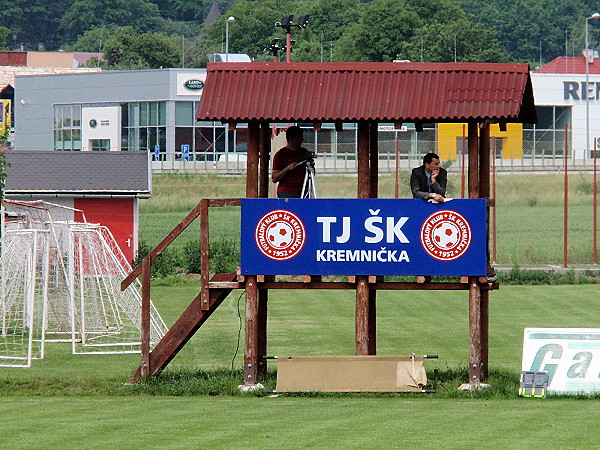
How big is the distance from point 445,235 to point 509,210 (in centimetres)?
3326

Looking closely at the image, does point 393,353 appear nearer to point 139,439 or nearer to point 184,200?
point 139,439

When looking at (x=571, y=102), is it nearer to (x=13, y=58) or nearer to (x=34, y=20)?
(x=13, y=58)

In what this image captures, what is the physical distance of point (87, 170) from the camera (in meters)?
36.5

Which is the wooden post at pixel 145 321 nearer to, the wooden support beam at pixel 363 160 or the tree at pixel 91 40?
the wooden support beam at pixel 363 160

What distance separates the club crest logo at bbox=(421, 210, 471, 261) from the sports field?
1734 mm

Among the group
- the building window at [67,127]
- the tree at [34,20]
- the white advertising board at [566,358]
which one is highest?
the tree at [34,20]

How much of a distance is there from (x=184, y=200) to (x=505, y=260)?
15994 mm

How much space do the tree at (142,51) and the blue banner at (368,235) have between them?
102939 mm

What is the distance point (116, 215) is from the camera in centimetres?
3603

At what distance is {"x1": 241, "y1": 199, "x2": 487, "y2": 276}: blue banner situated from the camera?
51.4ft

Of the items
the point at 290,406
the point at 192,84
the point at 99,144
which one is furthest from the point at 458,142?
the point at 99,144

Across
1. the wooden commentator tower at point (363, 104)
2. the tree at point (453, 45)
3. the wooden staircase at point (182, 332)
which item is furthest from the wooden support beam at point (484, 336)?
the tree at point (453, 45)

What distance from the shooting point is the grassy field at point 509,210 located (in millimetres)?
38562

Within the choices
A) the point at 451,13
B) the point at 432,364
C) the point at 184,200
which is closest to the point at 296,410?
the point at 432,364
